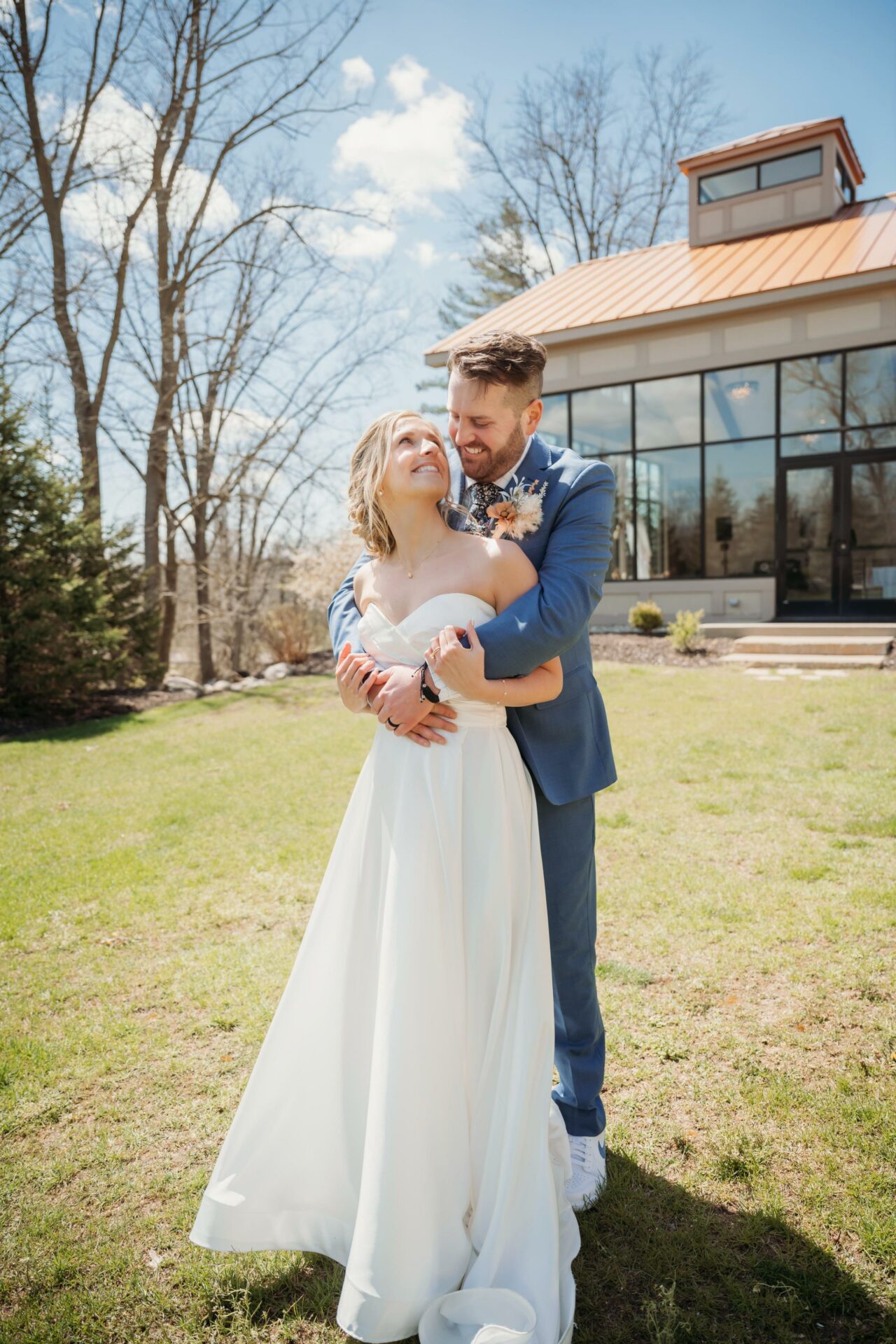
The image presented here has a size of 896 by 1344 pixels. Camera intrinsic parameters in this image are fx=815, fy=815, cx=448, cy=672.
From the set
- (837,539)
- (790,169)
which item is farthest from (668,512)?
(790,169)

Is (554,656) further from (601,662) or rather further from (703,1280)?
(601,662)

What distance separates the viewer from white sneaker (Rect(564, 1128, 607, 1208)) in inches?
93.5

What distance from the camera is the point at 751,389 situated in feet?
49.4

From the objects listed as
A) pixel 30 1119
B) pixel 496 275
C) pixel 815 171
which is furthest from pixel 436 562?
pixel 496 275

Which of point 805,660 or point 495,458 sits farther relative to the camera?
point 805,660

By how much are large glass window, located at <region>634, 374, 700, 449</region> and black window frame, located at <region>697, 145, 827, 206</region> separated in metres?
4.15

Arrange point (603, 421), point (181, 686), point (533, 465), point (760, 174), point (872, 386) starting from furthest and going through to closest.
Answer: point (603, 421)
point (760, 174)
point (872, 386)
point (181, 686)
point (533, 465)

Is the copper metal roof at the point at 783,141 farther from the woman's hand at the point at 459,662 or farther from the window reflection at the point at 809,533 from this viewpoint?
the woman's hand at the point at 459,662

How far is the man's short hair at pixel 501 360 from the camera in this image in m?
2.14

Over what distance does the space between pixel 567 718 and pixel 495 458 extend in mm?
769

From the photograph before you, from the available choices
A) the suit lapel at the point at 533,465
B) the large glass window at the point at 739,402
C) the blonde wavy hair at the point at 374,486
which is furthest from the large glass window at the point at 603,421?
the blonde wavy hair at the point at 374,486

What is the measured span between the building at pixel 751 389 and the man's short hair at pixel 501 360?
495 inches

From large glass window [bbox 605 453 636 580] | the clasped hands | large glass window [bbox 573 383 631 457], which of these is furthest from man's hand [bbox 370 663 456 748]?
large glass window [bbox 573 383 631 457]

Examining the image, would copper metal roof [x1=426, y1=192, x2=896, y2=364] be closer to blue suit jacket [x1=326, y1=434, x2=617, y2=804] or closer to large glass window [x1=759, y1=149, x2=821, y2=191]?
large glass window [x1=759, y1=149, x2=821, y2=191]
